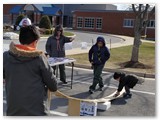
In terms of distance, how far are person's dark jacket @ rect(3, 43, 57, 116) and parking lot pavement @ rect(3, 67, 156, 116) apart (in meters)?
2.52

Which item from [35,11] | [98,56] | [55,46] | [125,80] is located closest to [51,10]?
[35,11]

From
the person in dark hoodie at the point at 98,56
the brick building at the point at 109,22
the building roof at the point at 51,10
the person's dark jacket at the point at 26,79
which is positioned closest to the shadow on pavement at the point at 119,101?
the person in dark hoodie at the point at 98,56

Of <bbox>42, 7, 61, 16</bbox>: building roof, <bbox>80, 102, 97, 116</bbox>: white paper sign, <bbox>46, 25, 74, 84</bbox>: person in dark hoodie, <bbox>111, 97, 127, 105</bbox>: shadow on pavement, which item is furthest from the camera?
<bbox>42, 7, 61, 16</bbox>: building roof

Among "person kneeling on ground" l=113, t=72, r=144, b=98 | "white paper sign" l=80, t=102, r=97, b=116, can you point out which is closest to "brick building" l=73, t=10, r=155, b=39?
"person kneeling on ground" l=113, t=72, r=144, b=98

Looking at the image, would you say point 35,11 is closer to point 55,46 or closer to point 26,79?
point 55,46

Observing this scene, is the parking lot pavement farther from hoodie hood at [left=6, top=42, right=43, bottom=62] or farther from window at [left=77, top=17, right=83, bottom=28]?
window at [left=77, top=17, right=83, bottom=28]

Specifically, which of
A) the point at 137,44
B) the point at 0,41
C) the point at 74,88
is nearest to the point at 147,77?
the point at 137,44

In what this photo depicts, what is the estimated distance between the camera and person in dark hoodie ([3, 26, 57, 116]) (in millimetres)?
3189

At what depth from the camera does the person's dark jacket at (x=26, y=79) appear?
3.19 m

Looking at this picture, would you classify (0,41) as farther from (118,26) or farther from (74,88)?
(118,26)

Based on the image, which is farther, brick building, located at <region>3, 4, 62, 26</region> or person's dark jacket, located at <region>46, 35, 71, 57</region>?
brick building, located at <region>3, 4, 62, 26</region>

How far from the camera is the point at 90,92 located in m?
7.52

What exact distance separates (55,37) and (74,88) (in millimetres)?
1547

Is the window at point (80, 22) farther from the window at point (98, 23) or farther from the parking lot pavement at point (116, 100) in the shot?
the parking lot pavement at point (116, 100)
